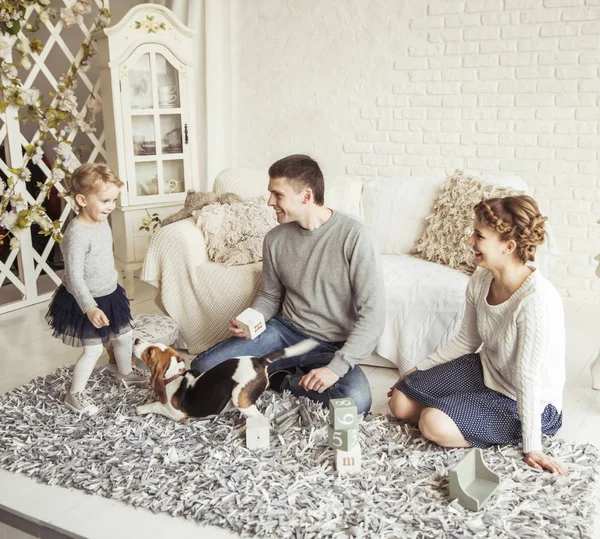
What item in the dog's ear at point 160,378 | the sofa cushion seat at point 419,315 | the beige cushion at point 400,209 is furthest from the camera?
the beige cushion at point 400,209

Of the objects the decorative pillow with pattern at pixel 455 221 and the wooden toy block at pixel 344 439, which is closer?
the wooden toy block at pixel 344 439

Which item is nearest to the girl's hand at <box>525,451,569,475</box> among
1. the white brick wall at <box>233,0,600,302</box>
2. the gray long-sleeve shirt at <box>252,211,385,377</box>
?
the gray long-sleeve shirt at <box>252,211,385,377</box>

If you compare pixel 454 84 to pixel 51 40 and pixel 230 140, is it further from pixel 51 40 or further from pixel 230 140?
pixel 51 40

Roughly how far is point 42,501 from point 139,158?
2.37 m

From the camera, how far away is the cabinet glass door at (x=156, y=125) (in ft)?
12.5

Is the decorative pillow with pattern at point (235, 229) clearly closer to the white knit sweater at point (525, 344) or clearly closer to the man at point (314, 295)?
the man at point (314, 295)

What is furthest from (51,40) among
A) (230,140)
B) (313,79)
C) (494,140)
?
(494,140)

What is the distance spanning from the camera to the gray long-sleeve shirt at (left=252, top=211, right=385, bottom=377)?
7.63 feet

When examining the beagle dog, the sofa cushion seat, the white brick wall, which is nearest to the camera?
the beagle dog

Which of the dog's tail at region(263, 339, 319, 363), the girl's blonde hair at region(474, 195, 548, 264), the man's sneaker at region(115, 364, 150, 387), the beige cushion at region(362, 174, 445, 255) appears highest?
the girl's blonde hair at region(474, 195, 548, 264)

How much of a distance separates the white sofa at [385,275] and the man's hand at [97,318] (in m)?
0.72

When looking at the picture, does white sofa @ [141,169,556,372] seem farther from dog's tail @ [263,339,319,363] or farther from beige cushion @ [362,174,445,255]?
dog's tail @ [263,339,319,363]

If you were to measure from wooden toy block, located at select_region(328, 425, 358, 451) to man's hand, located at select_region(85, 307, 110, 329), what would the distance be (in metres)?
0.88

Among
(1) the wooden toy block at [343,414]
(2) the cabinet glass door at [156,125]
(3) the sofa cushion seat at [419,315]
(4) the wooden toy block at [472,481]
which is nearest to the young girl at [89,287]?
(1) the wooden toy block at [343,414]
